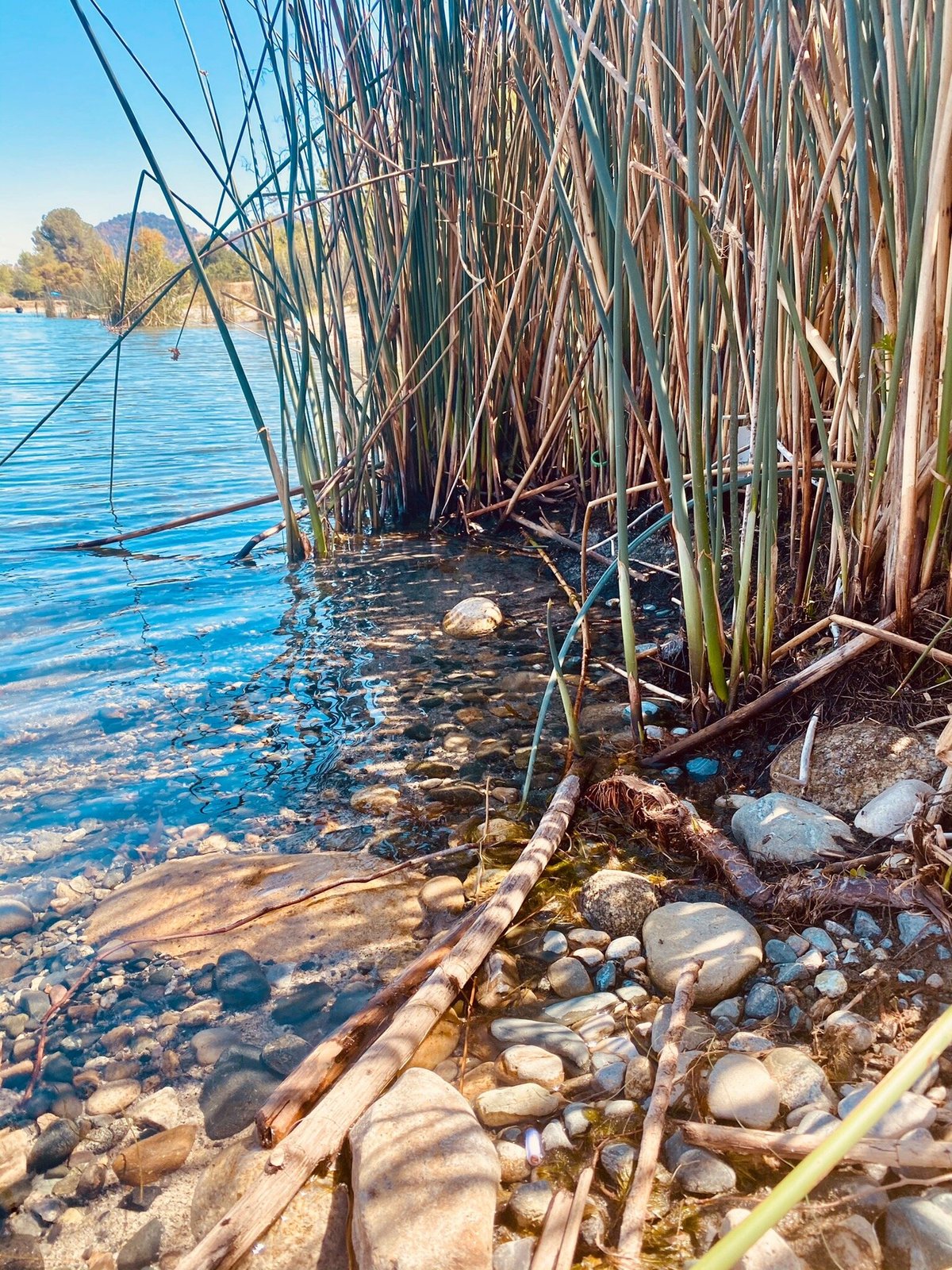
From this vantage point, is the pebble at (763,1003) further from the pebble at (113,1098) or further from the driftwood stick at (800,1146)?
the pebble at (113,1098)

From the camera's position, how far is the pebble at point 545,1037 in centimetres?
106

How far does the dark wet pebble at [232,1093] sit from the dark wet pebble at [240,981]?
0.34ft

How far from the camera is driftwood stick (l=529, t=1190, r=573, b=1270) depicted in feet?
2.53

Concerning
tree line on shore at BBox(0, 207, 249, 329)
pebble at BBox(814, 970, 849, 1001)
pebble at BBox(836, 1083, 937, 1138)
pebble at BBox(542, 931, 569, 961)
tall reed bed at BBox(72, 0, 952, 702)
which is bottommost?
pebble at BBox(542, 931, 569, 961)

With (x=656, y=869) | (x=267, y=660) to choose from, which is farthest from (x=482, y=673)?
(x=656, y=869)

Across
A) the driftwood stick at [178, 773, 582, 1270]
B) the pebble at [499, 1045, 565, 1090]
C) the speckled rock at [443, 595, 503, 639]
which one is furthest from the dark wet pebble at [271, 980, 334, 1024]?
the speckled rock at [443, 595, 503, 639]

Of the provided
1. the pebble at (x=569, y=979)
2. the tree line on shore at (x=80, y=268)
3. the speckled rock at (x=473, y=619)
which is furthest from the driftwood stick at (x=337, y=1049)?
the tree line on shore at (x=80, y=268)

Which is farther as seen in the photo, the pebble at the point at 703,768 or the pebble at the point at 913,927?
the pebble at the point at 703,768

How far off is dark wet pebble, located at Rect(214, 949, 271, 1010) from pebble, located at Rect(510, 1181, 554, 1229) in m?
0.50

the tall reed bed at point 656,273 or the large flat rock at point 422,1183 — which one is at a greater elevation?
the tall reed bed at point 656,273

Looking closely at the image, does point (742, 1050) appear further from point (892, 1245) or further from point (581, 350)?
point (581, 350)

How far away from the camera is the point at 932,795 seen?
121 cm

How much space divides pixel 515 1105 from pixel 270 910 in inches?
22.7

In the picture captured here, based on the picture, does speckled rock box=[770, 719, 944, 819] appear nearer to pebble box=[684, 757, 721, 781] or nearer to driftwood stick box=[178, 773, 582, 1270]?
pebble box=[684, 757, 721, 781]
